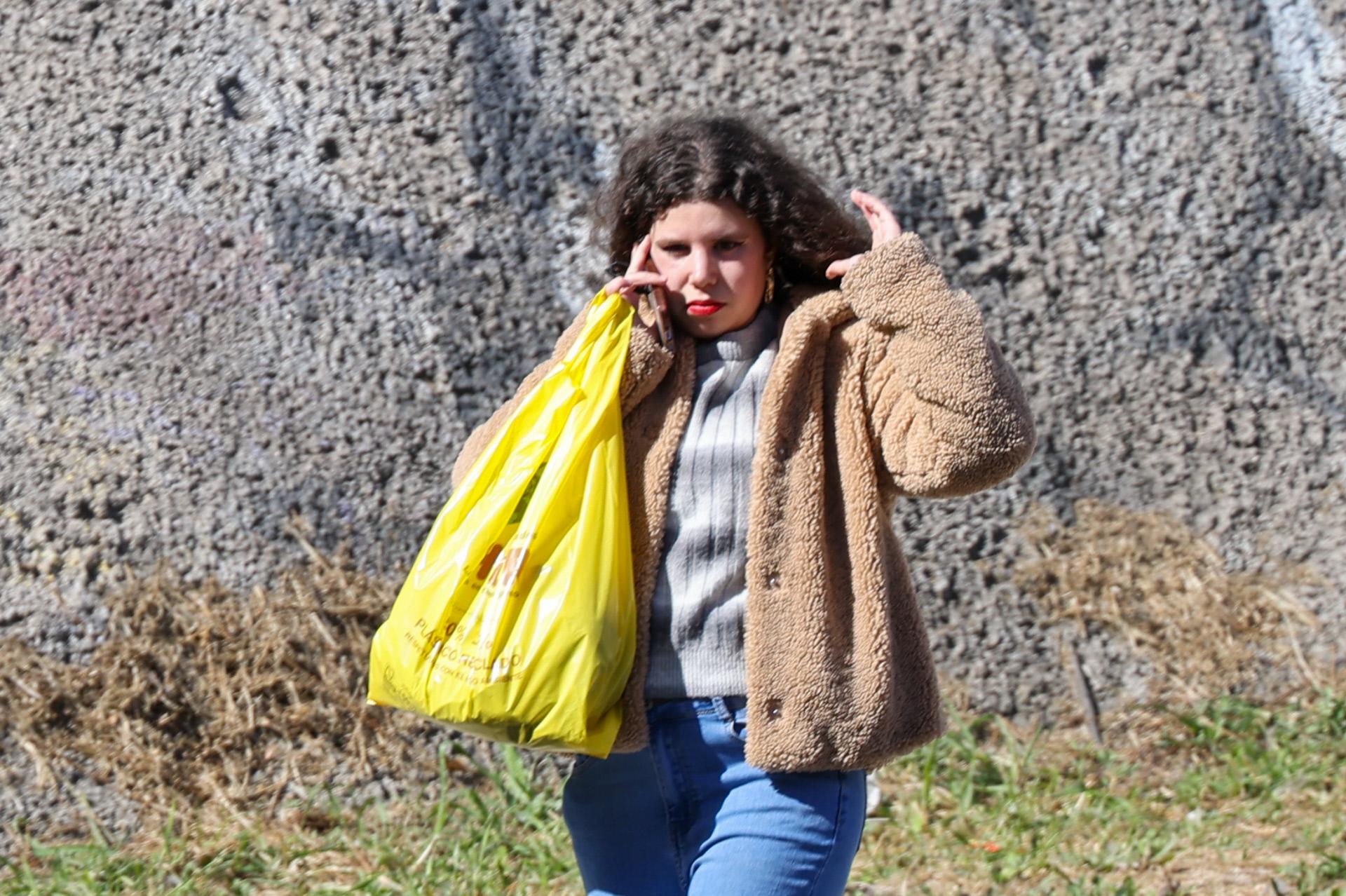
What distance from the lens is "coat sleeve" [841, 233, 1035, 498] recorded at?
1.72m

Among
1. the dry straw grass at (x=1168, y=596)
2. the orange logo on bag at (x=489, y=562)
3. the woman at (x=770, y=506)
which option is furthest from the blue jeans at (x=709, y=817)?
the dry straw grass at (x=1168, y=596)

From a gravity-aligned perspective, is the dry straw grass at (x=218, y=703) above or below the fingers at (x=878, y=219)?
below

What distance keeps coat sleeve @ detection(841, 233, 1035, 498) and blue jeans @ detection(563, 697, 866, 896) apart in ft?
1.20

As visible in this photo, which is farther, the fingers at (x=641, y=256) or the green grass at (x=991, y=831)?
the green grass at (x=991, y=831)

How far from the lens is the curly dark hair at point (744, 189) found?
1932 mm

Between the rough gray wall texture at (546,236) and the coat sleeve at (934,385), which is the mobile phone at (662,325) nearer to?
the coat sleeve at (934,385)

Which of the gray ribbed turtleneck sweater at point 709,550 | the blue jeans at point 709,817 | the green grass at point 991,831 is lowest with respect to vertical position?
the green grass at point 991,831

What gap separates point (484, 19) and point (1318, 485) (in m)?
2.27

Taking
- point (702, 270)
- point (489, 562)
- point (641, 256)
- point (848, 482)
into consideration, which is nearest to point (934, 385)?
point (848, 482)

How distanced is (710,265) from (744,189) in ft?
0.37

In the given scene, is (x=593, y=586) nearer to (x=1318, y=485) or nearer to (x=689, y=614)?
(x=689, y=614)

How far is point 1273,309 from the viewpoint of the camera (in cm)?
355

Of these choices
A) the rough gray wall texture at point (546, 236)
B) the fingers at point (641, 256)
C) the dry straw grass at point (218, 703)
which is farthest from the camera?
the rough gray wall texture at point (546, 236)

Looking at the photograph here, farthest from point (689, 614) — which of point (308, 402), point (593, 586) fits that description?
point (308, 402)
